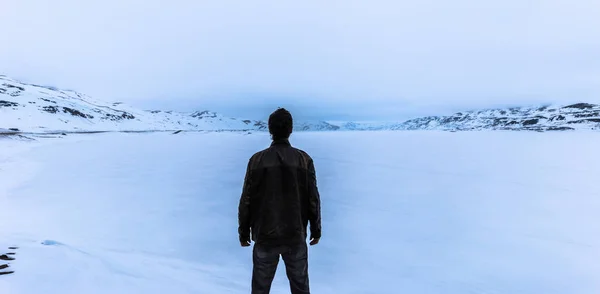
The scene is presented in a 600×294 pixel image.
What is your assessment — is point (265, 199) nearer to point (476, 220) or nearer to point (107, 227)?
point (107, 227)

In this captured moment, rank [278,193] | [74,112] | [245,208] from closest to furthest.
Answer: [278,193]
[245,208]
[74,112]

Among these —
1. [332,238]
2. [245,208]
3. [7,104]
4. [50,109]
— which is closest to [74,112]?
[50,109]

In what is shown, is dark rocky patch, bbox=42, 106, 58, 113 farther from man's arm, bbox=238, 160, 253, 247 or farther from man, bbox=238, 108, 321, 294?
man, bbox=238, 108, 321, 294

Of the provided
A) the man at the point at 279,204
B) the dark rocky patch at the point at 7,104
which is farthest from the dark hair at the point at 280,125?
the dark rocky patch at the point at 7,104

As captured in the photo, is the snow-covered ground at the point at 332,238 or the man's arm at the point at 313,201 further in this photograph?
the snow-covered ground at the point at 332,238

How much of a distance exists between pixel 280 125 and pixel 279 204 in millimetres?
744

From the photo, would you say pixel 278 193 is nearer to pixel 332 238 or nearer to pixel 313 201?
pixel 313 201

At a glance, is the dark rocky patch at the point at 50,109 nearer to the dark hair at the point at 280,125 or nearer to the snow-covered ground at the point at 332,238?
the snow-covered ground at the point at 332,238

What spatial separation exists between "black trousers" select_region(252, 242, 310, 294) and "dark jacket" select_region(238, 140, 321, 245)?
0.26 ft

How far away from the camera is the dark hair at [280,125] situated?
11.0ft

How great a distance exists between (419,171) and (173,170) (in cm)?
1474

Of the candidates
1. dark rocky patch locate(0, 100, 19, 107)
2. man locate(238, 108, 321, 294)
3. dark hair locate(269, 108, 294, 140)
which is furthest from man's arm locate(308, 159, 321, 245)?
dark rocky patch locate(0, 100, 19, 107)

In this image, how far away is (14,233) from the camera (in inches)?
284

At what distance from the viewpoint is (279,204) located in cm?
329
